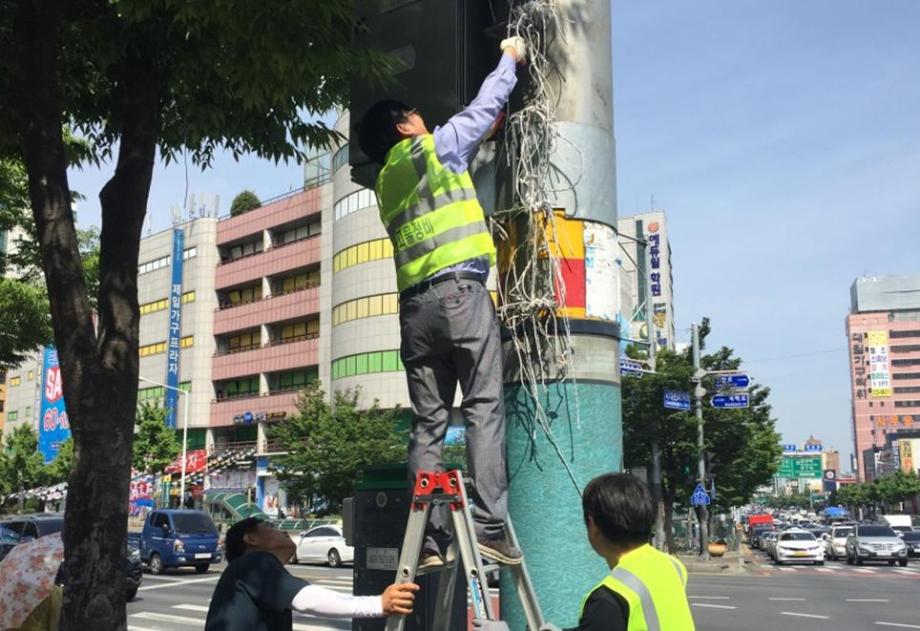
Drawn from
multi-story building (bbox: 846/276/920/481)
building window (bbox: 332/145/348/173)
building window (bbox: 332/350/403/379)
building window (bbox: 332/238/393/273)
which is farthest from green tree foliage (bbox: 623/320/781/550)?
multi-story building (bbox: 846/276/920/481)

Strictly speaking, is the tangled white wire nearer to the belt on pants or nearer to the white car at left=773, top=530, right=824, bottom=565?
the belt on pants

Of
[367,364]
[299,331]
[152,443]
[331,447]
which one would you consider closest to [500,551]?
[331,447]

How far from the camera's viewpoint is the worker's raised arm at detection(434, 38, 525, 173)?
3.79 metres

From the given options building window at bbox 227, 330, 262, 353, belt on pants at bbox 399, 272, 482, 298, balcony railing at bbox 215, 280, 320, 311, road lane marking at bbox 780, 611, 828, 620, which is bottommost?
road lane marking at bbox 780, 611, 828, 620

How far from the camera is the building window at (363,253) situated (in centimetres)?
5181

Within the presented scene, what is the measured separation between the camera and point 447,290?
3.64m

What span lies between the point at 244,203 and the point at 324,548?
43.1 metres

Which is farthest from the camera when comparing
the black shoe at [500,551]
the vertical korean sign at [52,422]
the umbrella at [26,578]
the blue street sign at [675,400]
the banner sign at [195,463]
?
the vertical korean sign at [52,422]

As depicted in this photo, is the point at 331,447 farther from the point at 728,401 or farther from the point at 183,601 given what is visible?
the point at 183,601

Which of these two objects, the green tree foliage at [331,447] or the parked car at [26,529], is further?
the green tree foliage at [331,447]

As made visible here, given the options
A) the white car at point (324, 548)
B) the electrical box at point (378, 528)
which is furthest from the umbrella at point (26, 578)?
the white car at point (324, 548)

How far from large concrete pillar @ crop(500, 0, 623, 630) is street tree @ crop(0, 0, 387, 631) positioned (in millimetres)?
1233

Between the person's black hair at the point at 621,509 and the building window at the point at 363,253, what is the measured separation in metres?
47.7

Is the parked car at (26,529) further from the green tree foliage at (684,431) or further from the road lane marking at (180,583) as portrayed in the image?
the green tree foliage at (684,431)
